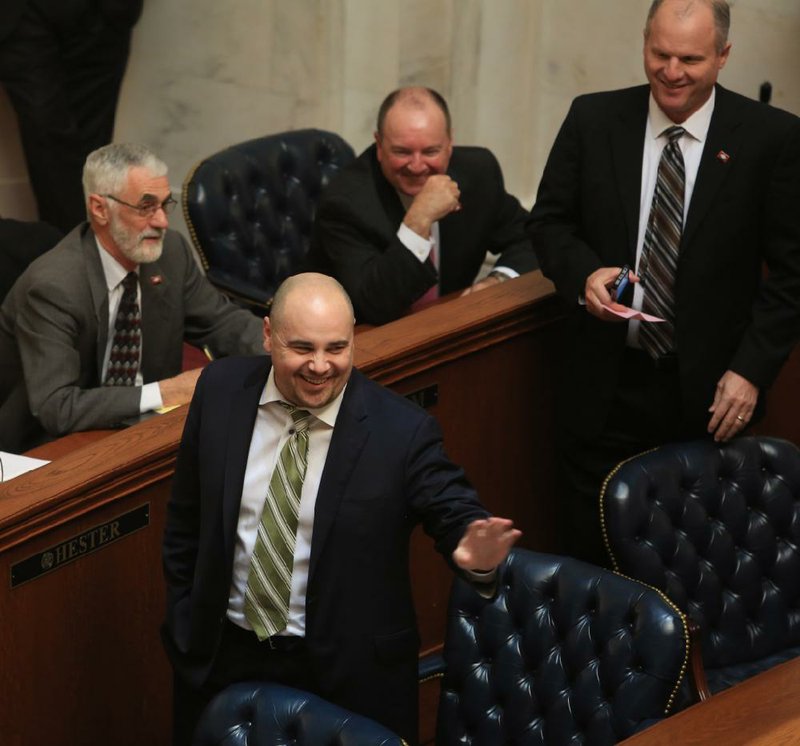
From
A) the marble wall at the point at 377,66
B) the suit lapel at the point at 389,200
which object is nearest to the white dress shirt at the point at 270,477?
the suit lapel at the point at 389,200

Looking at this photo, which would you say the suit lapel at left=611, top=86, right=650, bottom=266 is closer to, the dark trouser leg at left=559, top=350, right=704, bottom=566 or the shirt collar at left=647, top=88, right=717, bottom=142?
the shirt collar at left=647, top=88, right=717, bottom=142

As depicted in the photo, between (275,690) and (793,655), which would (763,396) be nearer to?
(793,655)

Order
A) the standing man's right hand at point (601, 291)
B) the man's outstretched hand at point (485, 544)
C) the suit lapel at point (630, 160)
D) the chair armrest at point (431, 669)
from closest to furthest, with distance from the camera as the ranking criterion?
the man's outstretched hand at point (485, 544), the chair armrest at point (431, 669), the standing man's right hand at point (601, 291), the suit lapel at point (630, 160)

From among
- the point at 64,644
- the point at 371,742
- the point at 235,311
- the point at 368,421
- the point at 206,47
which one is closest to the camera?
the point at 371,742

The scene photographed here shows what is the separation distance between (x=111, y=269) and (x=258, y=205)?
4.18 feet

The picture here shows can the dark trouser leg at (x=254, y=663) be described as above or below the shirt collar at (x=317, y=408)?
below

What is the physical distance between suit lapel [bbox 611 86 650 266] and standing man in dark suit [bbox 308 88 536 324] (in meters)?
0.73

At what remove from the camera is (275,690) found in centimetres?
304

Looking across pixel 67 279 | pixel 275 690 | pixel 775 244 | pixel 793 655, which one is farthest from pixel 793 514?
pixel 67 279

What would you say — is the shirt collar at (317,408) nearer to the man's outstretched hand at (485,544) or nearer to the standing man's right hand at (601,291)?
the man's outstretched hand at (485,544)

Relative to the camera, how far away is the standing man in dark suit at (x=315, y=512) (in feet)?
10.6

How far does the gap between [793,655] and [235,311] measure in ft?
5.84

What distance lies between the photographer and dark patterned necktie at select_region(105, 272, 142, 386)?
4359 millimetres

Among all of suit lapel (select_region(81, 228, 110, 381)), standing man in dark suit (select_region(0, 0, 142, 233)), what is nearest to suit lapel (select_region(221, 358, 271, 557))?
suit lapel (select_region(81, 228, 110, 381))
